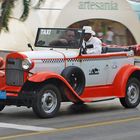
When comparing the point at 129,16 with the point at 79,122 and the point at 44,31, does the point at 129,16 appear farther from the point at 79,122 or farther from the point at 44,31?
the point at 79,122

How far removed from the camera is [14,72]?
12.7 meters

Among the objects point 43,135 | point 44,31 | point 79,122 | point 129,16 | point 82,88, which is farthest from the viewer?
point 129,16

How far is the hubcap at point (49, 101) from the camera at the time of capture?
1245cm

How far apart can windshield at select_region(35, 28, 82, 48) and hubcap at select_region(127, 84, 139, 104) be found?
1.77 meters

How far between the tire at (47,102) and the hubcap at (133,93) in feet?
7.36

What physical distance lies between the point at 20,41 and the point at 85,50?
21134mm

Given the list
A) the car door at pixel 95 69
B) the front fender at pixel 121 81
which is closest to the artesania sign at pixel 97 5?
the front fender at pixel 121 81

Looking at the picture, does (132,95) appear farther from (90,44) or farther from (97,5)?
(97,5)

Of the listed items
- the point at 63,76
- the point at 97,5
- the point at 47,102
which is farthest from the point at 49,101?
the point at 97,5

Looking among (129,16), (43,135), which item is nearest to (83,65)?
(43,135)

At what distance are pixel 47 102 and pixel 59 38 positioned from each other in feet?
6.58

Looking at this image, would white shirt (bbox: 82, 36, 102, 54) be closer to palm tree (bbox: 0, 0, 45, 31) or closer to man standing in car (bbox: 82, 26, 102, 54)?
man standing in car (bbox: 82, 26, 102, 54)

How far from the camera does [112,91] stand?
550 inches

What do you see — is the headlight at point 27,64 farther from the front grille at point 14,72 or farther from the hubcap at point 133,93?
the hubcap at point 133,93
